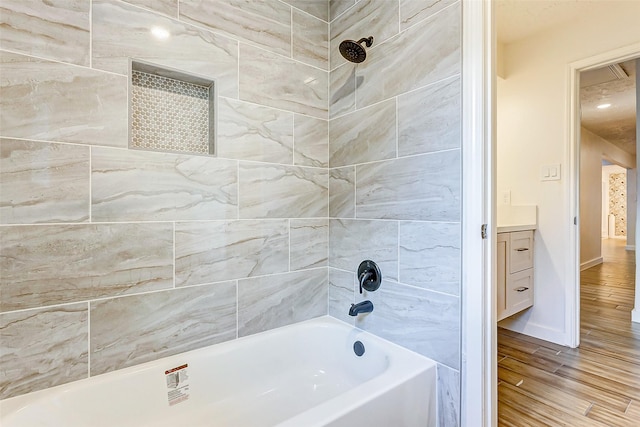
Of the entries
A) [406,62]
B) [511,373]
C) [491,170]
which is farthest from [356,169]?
[511,373]

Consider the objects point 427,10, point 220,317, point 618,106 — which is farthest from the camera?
point 618,106

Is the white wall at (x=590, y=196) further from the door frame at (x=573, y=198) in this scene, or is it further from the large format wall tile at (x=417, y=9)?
the large format wall tile at (x=417, y=9)

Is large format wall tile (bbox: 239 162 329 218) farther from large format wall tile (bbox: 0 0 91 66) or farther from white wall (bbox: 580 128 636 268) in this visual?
white wall (bbox: 580 128 636 268)

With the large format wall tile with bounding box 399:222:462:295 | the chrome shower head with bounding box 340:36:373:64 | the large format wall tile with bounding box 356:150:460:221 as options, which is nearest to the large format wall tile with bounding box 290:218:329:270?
the large format wall tile with bounding box 356:150:460:221

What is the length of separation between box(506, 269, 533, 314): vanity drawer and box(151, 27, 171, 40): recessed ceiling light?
102 inches

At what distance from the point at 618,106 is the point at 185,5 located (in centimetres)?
545

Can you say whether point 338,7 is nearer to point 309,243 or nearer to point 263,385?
point 309,243

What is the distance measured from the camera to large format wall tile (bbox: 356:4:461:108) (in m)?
1.25

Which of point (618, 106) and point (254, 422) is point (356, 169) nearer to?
point (254, 422)

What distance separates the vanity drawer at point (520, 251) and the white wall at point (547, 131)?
0.10 meters

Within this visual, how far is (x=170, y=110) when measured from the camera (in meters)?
1.42

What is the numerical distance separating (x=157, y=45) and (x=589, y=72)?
12.6 ft

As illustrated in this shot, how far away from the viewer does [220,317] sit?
1.50 meters

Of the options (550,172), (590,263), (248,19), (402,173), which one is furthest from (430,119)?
(590,263)
